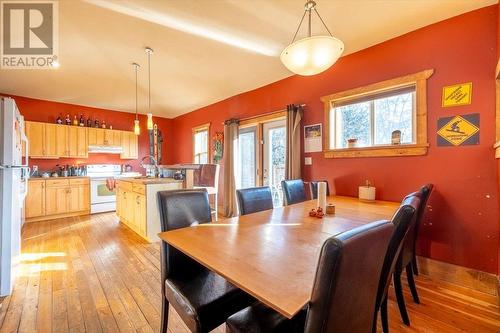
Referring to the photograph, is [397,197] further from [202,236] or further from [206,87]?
[206,87]

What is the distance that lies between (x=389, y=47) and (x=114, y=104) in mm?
5703

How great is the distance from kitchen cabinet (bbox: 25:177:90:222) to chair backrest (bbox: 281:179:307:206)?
Result: 187 inches

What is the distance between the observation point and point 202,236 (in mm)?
1297

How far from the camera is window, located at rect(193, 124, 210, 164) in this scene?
18.4 ft

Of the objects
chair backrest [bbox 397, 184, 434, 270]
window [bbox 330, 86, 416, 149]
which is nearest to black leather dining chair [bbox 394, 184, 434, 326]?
chair backrest [bbox 397, 184, 434, 270]

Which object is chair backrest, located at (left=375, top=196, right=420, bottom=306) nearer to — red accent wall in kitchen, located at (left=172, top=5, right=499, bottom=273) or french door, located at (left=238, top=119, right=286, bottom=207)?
red accent wall in kitchen, located at (left=172, top=5, right=499, bottom=273)

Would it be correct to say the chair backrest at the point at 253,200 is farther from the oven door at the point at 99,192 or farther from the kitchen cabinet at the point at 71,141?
the kitchen cabinet at the point at 71,141

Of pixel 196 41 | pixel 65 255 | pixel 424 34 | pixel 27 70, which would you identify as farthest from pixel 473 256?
pixel 27 70

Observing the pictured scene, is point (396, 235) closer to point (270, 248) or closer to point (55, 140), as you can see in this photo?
point (270, 248)

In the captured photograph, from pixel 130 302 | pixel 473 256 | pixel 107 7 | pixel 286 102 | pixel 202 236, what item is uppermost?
pixel 107 7

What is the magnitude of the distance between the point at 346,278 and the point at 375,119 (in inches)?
106

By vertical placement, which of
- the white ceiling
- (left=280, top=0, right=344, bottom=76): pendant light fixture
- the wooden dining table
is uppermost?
the white ceiling

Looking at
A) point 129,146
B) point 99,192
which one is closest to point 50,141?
point 99,192

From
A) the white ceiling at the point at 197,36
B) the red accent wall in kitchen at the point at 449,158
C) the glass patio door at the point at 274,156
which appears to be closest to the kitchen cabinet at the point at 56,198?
the white ceiling at the point at 197,36
